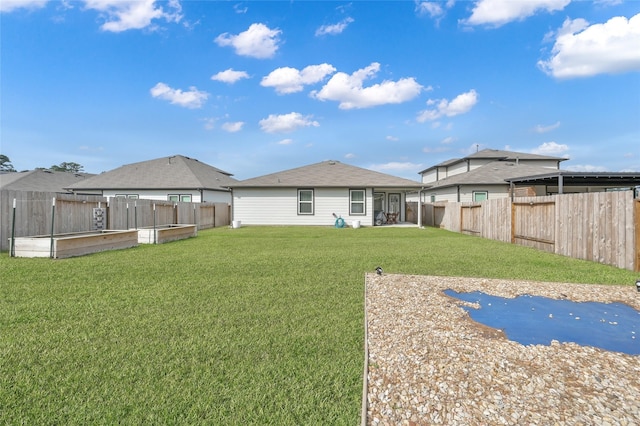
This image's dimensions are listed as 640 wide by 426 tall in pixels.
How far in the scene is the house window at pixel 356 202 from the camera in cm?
2000

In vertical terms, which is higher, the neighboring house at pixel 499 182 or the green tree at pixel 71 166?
the green tree at pixel 71 166

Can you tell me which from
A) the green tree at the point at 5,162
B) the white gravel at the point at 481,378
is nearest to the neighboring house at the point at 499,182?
Answer: the white gravel at the point at 481,378

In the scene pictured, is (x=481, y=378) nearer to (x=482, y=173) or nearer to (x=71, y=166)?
(x=482, y=173)

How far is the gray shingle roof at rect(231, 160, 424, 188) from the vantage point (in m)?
19.7

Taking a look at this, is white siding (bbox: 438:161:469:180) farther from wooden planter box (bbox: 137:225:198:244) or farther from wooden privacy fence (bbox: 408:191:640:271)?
wooden planter box (bbox: 137:225:198:244)

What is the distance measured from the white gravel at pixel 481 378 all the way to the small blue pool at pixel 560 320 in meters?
0.20

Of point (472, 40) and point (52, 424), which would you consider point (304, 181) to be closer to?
point (472, 40)

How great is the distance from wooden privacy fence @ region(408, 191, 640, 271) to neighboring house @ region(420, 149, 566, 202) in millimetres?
7751

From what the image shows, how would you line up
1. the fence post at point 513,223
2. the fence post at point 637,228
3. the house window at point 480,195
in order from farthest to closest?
the house window at point 480,195 < the fence post at point 513,223 < the fence post at point 637,228

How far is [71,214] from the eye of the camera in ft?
36.0

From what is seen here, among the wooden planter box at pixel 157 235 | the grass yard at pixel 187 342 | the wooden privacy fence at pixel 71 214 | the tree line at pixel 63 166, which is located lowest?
the grass yard at pixel 187 342

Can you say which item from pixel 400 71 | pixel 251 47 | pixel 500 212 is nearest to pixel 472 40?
pixel 400 71

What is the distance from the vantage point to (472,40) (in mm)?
15195

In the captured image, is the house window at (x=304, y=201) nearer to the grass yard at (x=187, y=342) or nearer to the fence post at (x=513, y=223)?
the fence post at (x=513, y=223)
